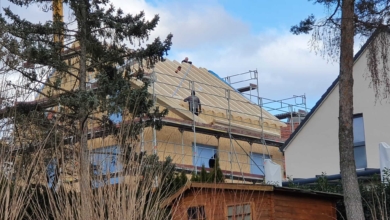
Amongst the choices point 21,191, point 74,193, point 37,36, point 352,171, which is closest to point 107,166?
point 74,193

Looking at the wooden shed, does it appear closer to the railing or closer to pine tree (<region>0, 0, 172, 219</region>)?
pine tree (<region>0, 0, 172, 219</region>)

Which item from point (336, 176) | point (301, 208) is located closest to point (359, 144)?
point (336, 176)

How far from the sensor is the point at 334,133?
70.0ft

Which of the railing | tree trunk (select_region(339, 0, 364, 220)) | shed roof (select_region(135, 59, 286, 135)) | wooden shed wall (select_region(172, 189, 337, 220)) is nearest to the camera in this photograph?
tree trunk (select_region(339, 0, 364, 220))

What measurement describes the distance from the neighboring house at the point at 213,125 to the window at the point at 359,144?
3.83m

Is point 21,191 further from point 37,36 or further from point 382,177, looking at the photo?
point 382,177

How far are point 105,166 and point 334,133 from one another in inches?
622

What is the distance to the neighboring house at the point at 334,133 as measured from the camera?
20.1m

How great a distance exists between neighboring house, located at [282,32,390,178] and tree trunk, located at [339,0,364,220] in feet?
24.8

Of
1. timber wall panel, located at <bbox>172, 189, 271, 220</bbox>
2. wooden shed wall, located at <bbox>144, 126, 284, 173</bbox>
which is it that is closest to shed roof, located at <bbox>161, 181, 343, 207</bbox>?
timber wall panel, located at <bbox>172, 189, 271, 220</bbox>

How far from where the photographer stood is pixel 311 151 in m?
21.9

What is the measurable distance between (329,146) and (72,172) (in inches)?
623

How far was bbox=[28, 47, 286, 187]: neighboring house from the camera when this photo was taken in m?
22.7

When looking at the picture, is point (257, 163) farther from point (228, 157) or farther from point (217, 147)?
point (217, 147)
